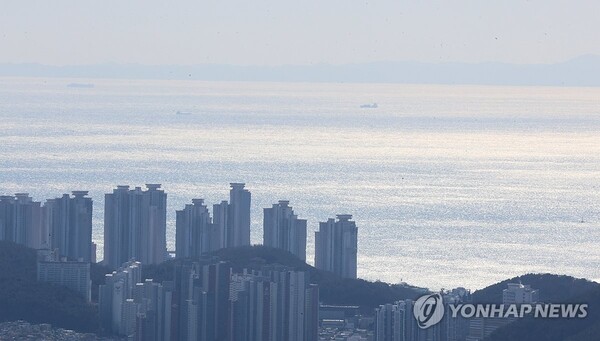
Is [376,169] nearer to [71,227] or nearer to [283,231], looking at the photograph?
[283,231]

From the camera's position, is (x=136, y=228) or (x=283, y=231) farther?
(x=136, y=228)

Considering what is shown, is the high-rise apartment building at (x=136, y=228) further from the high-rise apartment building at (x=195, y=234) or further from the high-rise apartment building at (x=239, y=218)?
the high-rise apartment building at (x=239, y=218)

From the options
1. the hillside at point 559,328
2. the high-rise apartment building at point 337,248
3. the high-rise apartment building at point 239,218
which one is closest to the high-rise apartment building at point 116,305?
the hillside at point 559,328

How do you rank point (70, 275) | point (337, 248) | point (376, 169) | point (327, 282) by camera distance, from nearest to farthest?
1. point (70, 275)
2. point (327, 282)
3. point (337, 248)
4. point (376, 169)

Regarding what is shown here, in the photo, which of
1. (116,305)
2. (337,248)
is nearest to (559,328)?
(116,305)

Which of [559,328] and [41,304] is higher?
[559,328]

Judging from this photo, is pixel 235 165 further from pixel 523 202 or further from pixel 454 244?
pixel 454 244

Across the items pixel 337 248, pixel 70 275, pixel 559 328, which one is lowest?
pixel 559 328
